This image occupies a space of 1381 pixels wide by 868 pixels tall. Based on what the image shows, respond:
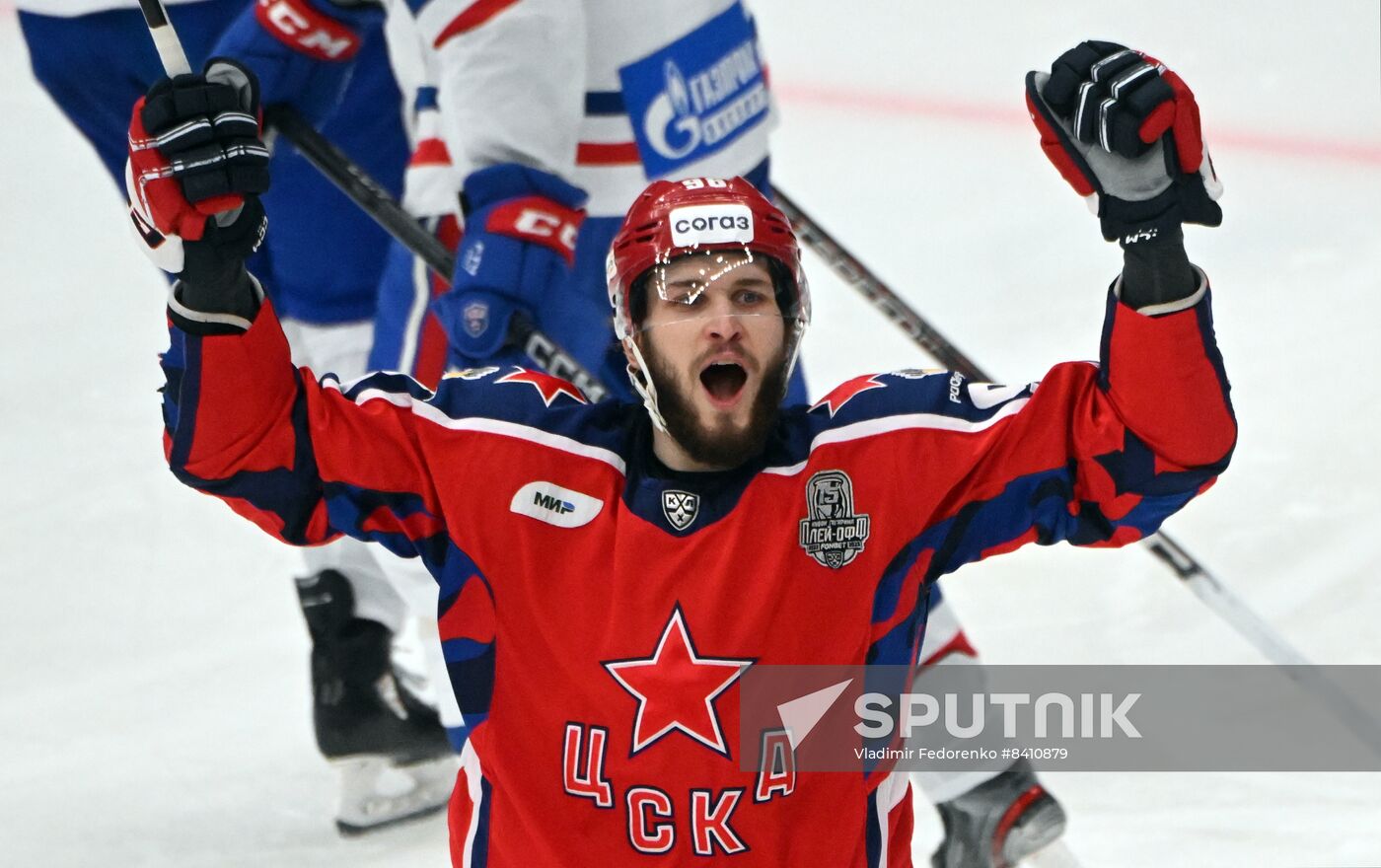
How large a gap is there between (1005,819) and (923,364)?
1.74m

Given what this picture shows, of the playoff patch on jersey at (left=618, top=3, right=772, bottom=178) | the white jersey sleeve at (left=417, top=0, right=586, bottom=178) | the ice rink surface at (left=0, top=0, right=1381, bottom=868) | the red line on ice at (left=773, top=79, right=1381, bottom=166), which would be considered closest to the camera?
the white jersey sleeve at (left=417, top=0, right=586, bottom=178)

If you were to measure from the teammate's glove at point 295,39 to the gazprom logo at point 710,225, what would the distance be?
1.46 m

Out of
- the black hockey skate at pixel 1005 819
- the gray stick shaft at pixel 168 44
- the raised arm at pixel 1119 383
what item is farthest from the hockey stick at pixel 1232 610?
the gray stick shaft at pixel 168 44

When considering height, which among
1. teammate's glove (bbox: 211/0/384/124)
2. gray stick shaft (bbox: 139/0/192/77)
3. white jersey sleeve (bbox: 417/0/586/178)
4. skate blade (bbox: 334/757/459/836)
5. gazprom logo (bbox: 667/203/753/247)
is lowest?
skate blade (bbox: 334/757/459/836)

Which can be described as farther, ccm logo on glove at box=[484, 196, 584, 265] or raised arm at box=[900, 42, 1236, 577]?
ccm logo on glove at box=[484, 196, 584, 265]

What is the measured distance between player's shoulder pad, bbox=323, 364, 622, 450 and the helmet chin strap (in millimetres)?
64

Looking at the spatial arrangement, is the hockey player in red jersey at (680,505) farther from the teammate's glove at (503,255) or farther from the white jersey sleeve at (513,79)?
the white jersey sleeve at (513,79)

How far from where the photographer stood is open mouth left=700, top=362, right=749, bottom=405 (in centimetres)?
197

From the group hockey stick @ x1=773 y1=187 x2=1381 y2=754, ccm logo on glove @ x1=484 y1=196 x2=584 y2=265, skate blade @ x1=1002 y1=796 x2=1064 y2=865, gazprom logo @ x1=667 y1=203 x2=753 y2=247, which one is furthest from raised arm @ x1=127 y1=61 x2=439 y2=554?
skate blade @ x1=1002 y1=796 x2=1064 y2=865

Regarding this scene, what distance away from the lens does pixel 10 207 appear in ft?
17.6

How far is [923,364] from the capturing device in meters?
4.34

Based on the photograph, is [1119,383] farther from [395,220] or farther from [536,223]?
[395,220]

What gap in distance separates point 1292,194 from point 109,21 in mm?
2964

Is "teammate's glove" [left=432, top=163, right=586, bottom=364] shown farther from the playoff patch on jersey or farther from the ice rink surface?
the ice rink surface
